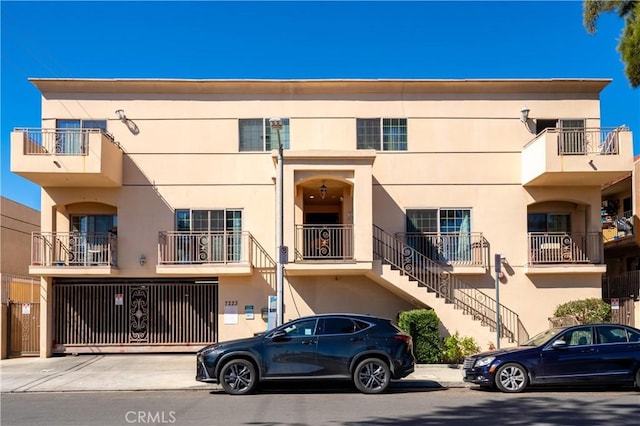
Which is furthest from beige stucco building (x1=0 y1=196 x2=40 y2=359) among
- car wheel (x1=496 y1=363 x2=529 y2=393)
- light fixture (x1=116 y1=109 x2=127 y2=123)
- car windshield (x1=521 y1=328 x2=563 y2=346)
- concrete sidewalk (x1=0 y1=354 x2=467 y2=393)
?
car windshield (x1=521 y1=328 x2=563 y2=346)

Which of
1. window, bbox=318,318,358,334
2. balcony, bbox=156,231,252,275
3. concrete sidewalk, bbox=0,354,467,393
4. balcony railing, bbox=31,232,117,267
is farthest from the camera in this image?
balcony railing, bbox=31,232,117,267

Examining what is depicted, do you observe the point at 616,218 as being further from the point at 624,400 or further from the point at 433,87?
the point at 624,400

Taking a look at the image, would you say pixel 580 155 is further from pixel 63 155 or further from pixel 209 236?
pixel 63 155

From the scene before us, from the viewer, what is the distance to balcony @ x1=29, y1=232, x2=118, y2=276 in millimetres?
19859

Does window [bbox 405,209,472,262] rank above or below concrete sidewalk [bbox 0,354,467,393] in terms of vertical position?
above

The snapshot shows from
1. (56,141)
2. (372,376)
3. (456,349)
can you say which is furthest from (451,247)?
(56,141)

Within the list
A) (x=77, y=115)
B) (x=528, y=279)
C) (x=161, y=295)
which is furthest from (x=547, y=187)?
(x=77, y=115)

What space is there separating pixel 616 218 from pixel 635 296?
702cm

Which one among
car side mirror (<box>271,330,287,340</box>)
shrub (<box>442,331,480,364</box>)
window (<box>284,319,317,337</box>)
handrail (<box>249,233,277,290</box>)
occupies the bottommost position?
shrub (<box>442,331,480,364</box>)

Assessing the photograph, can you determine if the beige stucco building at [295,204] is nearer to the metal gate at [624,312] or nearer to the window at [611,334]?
the metal gate at [624,312]

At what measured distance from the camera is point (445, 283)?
65.8 feet

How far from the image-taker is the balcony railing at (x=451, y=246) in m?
20.6

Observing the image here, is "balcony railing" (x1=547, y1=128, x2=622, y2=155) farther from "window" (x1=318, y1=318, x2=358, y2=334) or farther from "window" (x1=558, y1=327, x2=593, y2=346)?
"window" (x1=318, y1=318, x2=358, y2=334)

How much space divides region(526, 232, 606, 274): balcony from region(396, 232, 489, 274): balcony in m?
1.49
